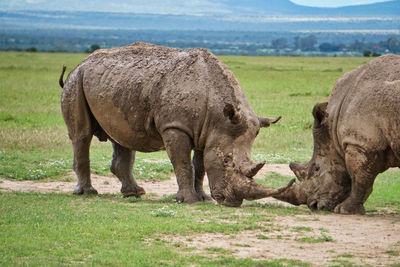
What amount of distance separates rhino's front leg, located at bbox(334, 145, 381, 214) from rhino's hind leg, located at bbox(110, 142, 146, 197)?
3572 mm

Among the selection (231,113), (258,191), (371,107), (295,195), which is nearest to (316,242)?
(258,191)

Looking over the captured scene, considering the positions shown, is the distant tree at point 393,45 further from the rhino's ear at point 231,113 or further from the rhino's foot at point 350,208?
the rhino's ear at point 231,113

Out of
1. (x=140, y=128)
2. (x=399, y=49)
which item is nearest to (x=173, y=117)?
(x=140, y=128)

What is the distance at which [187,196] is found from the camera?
1260cm

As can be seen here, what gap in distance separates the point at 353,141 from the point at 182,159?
2.55m

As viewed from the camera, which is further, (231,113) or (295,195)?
(295,195)

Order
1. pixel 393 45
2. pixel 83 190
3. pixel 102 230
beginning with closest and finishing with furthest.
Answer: pixel 102 230 < pixel 83 190 < pixel 393 45

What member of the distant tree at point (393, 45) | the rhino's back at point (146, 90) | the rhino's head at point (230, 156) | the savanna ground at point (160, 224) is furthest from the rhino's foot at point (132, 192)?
the distant tree at point (393, 45)

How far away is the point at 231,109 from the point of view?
12.0m

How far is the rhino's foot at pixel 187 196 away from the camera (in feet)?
41.3

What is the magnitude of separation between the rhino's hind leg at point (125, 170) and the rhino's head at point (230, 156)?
2114mm

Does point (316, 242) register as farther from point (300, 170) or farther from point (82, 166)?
point (82, 166)

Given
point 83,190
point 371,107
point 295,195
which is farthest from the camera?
point 83,190

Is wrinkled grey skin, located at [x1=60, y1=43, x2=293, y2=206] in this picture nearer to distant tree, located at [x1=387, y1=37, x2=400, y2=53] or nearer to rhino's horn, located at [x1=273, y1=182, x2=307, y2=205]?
rhino's horn, located at [x1=273, y1=182, x2=307, y2=205]
